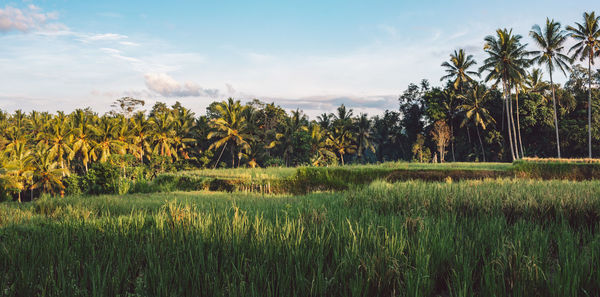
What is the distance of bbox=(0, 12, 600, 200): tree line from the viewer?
3278cm

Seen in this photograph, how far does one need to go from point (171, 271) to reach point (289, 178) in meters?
14.6

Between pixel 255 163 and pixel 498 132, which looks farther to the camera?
pixel 255 163

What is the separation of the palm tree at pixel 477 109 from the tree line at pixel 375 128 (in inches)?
5.5

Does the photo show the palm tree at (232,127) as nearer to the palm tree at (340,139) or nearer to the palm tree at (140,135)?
the palm tree at (140,135)

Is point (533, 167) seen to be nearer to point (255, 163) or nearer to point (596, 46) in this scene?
point (596, 46)

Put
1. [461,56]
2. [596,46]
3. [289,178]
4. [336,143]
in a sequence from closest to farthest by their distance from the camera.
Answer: [289,178] → [596,46] → [461,56] → [336,143]

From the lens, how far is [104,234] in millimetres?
4566

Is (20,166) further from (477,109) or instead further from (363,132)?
(477,109)

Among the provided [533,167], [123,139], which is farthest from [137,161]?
[533,167]

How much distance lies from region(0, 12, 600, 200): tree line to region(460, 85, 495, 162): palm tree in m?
0.14

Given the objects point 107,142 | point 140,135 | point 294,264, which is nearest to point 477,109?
point 140,135

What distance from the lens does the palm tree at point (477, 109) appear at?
3734 centimetres

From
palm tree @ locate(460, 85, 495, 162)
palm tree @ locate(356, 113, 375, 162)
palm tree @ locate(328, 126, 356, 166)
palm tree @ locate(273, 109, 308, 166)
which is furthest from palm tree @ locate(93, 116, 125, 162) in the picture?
palm tree @ locate(460, 85, 495, 162)

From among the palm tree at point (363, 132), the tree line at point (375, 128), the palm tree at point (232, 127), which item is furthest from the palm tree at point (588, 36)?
the palm tree at point (232, 127)
